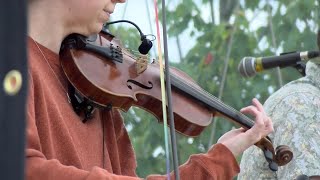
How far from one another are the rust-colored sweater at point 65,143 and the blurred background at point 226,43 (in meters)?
3.08

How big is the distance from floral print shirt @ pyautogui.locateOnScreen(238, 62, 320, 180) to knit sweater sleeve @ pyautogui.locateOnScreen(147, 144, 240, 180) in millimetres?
814

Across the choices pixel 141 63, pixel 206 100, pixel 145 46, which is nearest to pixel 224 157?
pixel 206 100

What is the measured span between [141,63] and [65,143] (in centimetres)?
44

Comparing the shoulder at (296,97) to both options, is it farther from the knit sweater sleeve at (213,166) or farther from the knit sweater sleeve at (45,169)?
the knit sweater sleeve at (45,169)

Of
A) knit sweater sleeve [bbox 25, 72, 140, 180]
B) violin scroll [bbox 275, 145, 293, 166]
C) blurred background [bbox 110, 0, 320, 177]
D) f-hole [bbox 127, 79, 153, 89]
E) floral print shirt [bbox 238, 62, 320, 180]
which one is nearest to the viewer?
knit sweater sleeve [bbox 25, 72, 140, 180]

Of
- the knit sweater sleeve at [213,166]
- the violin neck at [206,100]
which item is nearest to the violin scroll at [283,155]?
the violin neck at [206,100]

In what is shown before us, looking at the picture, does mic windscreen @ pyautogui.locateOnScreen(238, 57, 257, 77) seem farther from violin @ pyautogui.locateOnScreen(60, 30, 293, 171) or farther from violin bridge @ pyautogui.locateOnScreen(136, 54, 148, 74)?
violin bridge @ pyautogui.locateOnScreen(136, 54, 148, 74)

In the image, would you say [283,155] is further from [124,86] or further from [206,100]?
[124,86]

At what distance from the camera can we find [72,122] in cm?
214

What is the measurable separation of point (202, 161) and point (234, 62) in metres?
4.42

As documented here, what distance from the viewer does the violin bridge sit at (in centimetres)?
236

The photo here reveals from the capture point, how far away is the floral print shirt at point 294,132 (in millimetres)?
2865

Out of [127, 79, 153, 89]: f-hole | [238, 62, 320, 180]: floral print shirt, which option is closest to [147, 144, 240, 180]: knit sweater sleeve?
[127, 79, 153, 89]: f-hole

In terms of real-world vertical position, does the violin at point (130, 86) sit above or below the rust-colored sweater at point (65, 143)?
above
